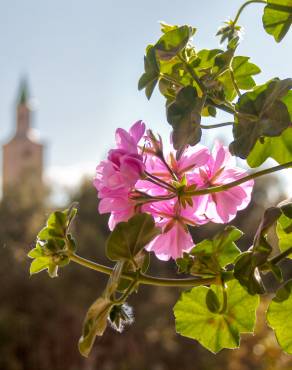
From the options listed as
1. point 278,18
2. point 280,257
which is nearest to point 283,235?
point 280,257

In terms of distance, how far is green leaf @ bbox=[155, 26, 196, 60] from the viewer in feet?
1.42

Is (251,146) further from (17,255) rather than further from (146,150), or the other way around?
(17,255)

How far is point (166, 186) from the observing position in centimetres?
41

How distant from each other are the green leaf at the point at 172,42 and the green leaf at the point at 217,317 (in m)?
0.16

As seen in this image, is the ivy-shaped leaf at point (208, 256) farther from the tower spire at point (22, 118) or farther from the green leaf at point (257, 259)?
the tower spire at point (22, 118)

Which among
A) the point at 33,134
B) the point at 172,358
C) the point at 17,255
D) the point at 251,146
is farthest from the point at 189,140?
the point at 33,134

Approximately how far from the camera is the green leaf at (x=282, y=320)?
41 cm

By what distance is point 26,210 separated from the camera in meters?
8.66

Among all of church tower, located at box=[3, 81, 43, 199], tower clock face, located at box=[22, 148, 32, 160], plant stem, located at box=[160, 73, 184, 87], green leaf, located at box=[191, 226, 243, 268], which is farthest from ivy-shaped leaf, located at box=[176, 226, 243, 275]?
tower clock face, located at box=[22, 148, 32, 160]

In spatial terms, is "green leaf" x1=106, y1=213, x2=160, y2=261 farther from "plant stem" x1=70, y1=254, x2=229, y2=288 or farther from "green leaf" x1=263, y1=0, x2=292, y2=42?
"green leaf" x1=263, y1=0, x2=292, y2=42

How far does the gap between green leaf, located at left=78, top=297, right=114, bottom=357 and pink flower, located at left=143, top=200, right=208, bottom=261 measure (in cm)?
6

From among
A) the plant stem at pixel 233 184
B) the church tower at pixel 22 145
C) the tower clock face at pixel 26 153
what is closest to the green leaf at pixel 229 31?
the plant stem at pixel 233 184

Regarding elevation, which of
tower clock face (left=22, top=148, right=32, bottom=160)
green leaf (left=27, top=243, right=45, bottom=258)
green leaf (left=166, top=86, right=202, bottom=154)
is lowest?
tower clock face (left=22, top=148, right=32, bottom=160)

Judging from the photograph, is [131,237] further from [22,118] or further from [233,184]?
[22,118]
